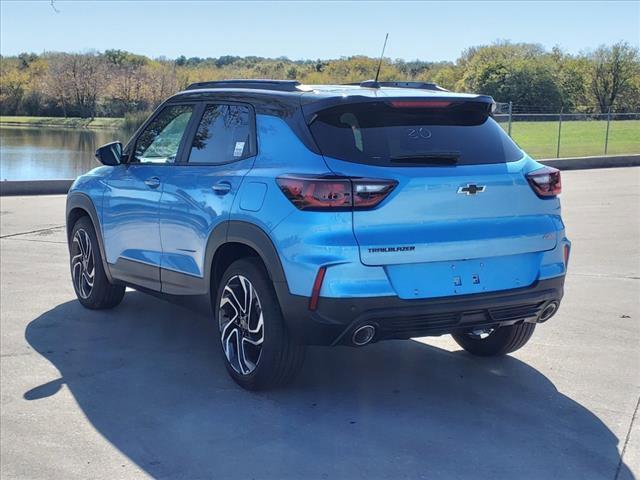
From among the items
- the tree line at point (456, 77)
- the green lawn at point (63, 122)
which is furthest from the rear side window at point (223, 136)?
the green lawn at point (63, 122)

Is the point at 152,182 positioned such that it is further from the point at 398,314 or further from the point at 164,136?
the point at 398,314

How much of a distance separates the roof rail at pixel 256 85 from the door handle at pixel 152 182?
0.75 meters

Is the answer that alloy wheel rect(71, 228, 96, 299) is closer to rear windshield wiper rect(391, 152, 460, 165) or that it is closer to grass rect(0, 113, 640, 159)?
rear windshield wiper rect(391, 152, 460, 165)

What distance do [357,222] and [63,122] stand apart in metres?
43.6

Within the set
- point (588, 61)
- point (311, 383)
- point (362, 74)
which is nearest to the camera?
point (311, 383)

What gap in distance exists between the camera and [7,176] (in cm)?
2058

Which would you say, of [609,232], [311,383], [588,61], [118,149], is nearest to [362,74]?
[588,61]

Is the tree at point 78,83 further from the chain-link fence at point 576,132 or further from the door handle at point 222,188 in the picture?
the door handle at point 222,188

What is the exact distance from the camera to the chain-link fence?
26.1m

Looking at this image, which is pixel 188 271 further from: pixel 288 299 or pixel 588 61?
pixel 588 61

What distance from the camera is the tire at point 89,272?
6.82 metres

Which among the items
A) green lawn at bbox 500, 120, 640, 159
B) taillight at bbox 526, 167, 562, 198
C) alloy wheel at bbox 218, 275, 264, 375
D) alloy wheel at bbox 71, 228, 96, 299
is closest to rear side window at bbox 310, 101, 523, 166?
taillight at bbox 526, 167, 562, 198

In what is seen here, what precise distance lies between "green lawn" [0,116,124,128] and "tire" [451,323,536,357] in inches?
1056

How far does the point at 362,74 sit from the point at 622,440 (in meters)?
21.6
